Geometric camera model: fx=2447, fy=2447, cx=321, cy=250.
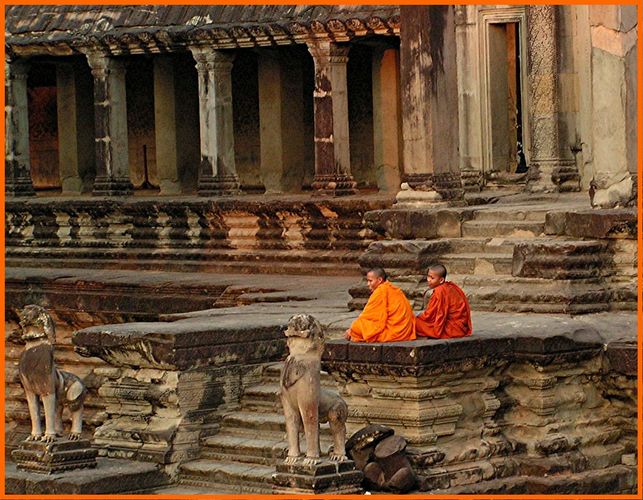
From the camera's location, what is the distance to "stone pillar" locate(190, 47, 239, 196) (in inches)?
1024

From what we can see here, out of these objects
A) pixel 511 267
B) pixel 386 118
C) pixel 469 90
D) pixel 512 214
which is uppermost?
pixel 469 90

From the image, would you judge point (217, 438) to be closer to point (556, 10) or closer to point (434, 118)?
point (434, 118)

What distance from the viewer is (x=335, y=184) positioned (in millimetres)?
24484

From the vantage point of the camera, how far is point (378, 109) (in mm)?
26125

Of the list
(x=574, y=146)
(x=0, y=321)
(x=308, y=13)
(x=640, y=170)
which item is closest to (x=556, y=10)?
(x=574, y=146)

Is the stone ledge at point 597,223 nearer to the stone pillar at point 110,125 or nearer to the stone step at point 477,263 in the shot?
the stone step at point 477,263

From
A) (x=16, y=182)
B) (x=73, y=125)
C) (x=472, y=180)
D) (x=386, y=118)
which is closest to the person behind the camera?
(x=472, y=180)

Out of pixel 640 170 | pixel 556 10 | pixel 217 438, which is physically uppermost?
pixel 556 10

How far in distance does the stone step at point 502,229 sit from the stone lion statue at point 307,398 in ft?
11.0

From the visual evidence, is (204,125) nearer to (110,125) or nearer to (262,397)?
(110,125)

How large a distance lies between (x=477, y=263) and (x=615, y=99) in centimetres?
161

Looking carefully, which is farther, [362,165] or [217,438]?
[362,165]

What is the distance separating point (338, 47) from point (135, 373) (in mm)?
7886

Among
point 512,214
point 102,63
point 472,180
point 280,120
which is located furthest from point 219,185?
point 512,214
